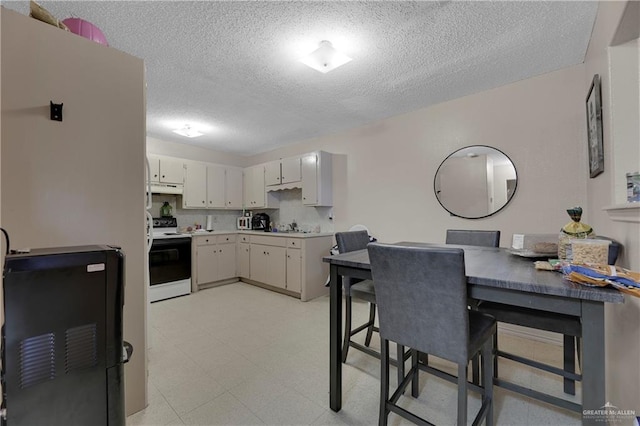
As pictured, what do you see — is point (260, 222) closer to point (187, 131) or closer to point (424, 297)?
point (187, 131)

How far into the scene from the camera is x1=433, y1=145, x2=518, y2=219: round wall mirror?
274 cm

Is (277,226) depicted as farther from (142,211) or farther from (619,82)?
(619,82)

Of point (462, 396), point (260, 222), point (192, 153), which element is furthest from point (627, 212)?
point (192, 153)

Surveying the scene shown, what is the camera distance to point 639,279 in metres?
0.92

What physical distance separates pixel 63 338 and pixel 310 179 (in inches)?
139

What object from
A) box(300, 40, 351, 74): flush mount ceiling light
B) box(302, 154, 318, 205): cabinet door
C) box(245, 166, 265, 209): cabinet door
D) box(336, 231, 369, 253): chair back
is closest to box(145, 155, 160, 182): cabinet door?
box(245, 166, 265, 209): cabinet door

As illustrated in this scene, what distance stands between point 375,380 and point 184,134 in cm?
400

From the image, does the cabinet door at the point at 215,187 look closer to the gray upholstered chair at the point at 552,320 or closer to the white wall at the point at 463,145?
the white wall at the point at 463,145

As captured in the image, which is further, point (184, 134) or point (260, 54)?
point (184, 134)

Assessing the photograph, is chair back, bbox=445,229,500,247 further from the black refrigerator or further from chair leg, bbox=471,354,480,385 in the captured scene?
the black refrigerator

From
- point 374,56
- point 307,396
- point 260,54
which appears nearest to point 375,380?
point 307,396

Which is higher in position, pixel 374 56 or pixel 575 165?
pixel 374 56

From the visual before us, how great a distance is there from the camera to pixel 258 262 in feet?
14.5

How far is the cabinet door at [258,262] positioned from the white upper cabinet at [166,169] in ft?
5.47
